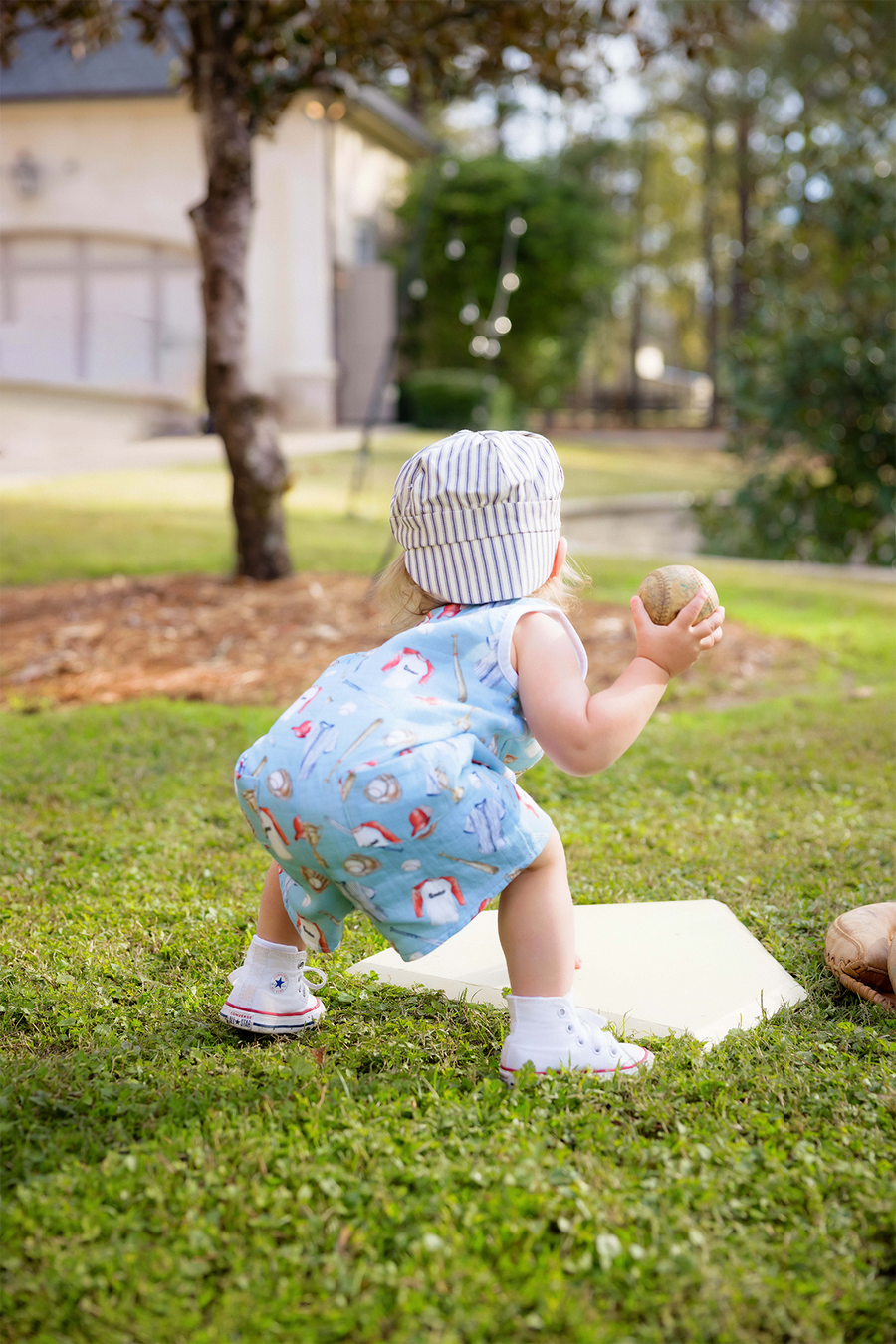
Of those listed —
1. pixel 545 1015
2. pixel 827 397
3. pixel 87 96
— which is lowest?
pixel 545 1015

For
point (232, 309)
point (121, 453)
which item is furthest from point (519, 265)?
point (232, 309)

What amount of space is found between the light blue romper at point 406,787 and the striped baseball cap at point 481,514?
0.06 metres

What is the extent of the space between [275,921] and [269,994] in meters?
0.13

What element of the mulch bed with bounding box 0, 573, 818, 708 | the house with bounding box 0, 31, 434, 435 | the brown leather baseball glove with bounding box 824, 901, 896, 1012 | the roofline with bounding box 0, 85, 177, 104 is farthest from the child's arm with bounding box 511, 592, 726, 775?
the roofline with bounding box 0, 85, 177, 104

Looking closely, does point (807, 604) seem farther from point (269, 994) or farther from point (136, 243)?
point (136, 243)

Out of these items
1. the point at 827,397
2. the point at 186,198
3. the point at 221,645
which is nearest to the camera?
the point at 221,645

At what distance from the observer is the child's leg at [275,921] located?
210cm

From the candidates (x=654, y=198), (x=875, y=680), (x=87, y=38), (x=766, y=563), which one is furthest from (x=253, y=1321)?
(x=654, y=198)

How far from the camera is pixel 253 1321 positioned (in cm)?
140

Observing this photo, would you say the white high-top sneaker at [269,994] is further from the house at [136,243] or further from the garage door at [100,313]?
the garage door at [100,313]

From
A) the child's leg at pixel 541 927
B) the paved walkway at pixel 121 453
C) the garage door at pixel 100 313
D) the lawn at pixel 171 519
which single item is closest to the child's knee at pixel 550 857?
the child's leg at pixel 541 927

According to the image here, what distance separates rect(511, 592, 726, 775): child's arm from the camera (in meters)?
1.87

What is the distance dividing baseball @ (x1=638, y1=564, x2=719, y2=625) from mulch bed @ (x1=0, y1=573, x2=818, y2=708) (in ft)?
8.17

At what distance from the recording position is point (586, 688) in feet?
6.24
